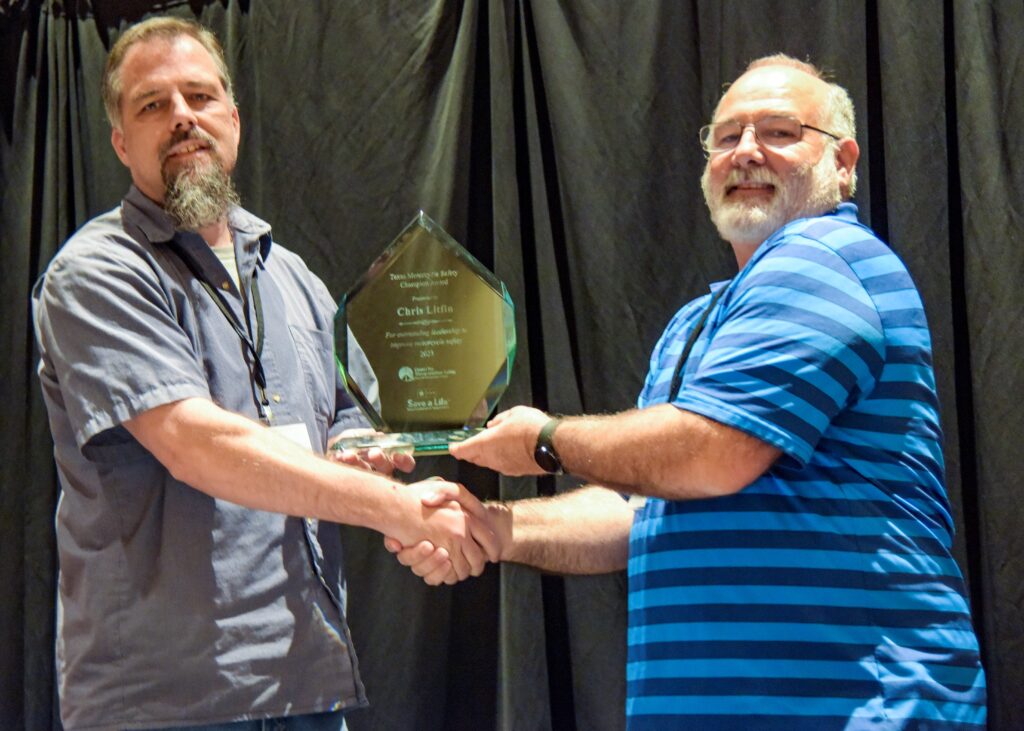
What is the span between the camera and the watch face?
1.72 metres

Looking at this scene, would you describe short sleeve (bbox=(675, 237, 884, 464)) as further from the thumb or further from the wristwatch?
the thumb

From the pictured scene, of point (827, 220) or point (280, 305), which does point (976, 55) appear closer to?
point (827, 220)

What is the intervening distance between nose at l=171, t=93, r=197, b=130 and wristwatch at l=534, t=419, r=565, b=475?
0.85m

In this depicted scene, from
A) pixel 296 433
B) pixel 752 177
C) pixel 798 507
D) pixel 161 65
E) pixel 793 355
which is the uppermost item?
pixel 161 65

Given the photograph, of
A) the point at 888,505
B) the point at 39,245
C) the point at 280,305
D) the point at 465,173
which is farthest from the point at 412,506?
the point at 39,245

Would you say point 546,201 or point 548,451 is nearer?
point 548,451

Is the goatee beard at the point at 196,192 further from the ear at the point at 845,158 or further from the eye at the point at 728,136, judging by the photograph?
the ear at the point at 845,158

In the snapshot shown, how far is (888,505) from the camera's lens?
5.14ft

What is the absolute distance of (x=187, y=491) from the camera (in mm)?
1771

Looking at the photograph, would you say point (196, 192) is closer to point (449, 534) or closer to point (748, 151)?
point (449, 534)

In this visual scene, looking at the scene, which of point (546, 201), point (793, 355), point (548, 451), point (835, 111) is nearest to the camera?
point (793, 355)

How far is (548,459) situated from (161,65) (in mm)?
1006

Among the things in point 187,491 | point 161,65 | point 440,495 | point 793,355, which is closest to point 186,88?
point 161,65

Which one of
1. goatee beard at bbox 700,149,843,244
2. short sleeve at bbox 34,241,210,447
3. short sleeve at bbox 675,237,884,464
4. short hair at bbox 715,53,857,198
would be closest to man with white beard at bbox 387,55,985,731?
short sleeve at bbox 675,237,884,464
